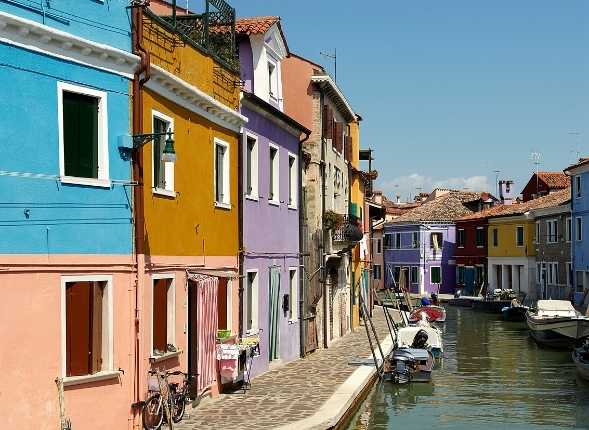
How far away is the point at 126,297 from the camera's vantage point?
495 inches

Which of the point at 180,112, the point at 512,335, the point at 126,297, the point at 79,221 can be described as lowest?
the point at 512,335

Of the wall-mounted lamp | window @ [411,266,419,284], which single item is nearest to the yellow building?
the wall-mounted lamp

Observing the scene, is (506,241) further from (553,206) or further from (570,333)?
(570,333)

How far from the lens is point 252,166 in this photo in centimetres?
1958

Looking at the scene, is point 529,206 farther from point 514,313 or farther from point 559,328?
point 559,328

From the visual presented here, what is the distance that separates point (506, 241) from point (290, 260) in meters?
39.7

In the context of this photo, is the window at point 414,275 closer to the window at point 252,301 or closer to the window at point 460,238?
the window at point 460,238

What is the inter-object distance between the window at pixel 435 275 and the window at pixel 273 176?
49.3m

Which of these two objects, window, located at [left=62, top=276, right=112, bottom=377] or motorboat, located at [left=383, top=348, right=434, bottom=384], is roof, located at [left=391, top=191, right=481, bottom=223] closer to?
motorboat, located at [left=383, top=348, right=434, bottom=384]

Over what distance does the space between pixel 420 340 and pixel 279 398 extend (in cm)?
971

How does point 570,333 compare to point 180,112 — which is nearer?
point 180,112

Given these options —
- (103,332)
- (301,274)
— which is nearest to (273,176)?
(301,274)

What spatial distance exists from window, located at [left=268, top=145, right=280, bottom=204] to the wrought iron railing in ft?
12.2

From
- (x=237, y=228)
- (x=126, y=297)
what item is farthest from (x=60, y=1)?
(x=237, y=228)
